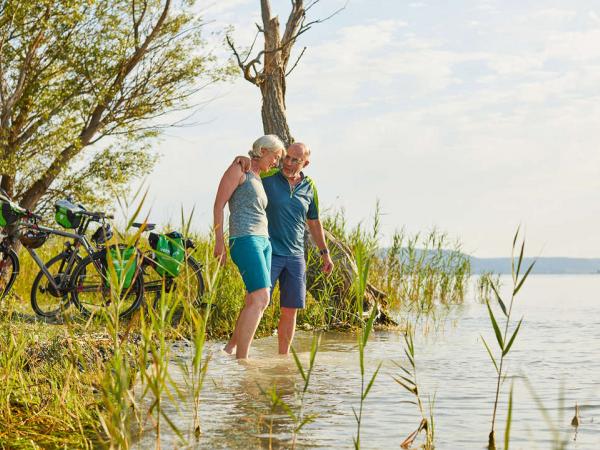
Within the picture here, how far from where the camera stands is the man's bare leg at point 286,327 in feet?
25.9

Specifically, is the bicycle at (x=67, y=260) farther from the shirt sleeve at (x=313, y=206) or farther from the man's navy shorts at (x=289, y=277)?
the shirt sleeve at (x=313, y=206)

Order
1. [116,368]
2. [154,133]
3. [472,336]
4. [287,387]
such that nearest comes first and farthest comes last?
[116,368] < [287,387] < [472,336] < [154,133]

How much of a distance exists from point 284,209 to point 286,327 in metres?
1.16

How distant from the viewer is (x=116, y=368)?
3650 millimetres

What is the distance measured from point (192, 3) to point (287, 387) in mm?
11679

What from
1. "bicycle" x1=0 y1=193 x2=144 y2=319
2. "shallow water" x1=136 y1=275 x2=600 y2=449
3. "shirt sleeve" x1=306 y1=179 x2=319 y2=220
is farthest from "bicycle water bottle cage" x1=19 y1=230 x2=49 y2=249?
"shirt sleeve" x1=306 y1=179 x2=319 y2=220

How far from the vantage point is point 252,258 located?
6.96 m

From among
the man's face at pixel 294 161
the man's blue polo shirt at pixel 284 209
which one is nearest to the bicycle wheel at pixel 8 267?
the man's blue polo shirt at pixel 284 209

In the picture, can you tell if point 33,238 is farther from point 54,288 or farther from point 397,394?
point 397,394

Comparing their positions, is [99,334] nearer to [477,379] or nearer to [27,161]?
[477,379]

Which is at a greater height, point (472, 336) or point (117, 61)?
point (117, 61)

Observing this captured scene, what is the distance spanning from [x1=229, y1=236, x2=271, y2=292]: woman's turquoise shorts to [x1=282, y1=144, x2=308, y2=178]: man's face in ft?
2.24

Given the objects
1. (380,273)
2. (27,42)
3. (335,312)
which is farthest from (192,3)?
(335,312)

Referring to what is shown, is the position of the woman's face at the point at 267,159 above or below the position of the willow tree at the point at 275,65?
below
